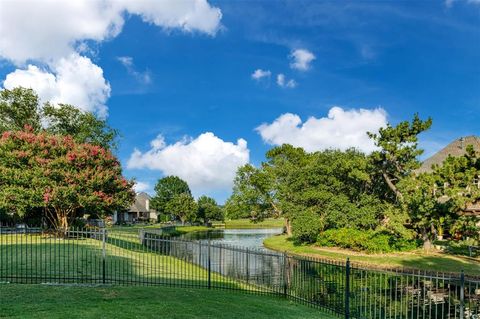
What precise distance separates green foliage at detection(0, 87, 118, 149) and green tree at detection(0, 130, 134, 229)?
14621 mm

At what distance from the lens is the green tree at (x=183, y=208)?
8686 centimetres

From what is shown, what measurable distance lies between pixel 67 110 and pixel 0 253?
28456 millimetres

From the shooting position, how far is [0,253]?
17.9m

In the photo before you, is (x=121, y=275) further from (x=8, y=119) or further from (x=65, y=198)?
(x=8, y=119)

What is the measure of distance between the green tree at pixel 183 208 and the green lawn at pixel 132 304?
74.8m

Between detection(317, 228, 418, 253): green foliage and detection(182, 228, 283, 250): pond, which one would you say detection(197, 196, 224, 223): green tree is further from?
detection(317, 228, 418, 253): green foliage

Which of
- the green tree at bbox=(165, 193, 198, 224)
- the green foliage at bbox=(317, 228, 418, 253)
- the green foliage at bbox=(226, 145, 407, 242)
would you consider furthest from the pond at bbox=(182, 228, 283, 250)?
the green tree at bbox=(165, 193, 198, 224)

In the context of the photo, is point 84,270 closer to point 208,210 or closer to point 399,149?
point 399,149

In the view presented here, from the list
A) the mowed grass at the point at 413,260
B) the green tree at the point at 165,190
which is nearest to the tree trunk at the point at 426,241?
the mowed grass at the point at 413,260

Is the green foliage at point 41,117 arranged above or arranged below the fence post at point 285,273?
above

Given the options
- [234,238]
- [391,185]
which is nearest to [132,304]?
[391,185]

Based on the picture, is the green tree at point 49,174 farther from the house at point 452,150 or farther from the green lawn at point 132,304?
the house at point 452,150

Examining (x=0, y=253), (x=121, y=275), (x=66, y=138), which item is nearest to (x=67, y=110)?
(x=66, y=138)

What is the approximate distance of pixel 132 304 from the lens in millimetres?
9820
